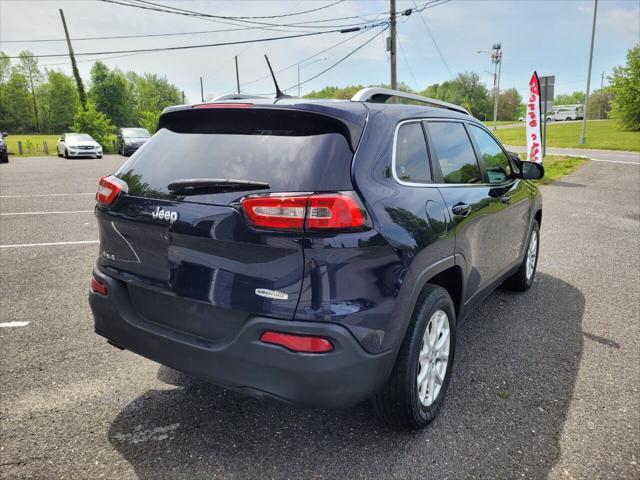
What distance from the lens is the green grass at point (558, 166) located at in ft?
47.7

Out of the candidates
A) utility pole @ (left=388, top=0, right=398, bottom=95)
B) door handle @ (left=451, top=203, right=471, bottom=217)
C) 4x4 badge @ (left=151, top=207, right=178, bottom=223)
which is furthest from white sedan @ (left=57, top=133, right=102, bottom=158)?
door handle @ (left=451, top=203, right=471, bottom=217)

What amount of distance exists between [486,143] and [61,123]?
101748 mm

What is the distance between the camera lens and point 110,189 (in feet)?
8.35

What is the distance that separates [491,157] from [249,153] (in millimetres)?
2392

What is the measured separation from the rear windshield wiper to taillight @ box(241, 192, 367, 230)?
0.30 feet

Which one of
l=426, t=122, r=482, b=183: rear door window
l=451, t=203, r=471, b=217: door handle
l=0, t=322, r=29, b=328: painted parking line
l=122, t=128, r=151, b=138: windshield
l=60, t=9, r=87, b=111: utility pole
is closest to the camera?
l=451, t=203, r=471, b=217: door handle

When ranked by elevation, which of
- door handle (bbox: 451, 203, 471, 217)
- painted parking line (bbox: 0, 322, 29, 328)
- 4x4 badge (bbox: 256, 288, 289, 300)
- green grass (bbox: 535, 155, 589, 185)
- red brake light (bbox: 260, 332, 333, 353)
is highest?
door handle (bbox: 451, 203, 471, 217)

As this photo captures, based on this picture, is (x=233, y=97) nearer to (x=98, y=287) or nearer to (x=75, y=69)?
(x=98, y=287)

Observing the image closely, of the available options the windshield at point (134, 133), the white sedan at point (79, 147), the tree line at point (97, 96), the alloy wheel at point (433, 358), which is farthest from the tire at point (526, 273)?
the tree line at point (97, 96)

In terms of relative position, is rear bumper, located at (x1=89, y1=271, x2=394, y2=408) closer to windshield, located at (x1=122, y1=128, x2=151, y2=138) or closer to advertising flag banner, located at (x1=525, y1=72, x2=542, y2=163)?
advertising flag banner, located at (x1=525, y1=72, x2=542, y2=163)

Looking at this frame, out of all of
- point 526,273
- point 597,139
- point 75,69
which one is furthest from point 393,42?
point 75,69

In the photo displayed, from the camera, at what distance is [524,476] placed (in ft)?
7.31

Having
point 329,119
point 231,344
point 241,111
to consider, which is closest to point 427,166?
point 329,119

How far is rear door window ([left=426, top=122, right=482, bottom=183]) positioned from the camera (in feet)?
9.49
